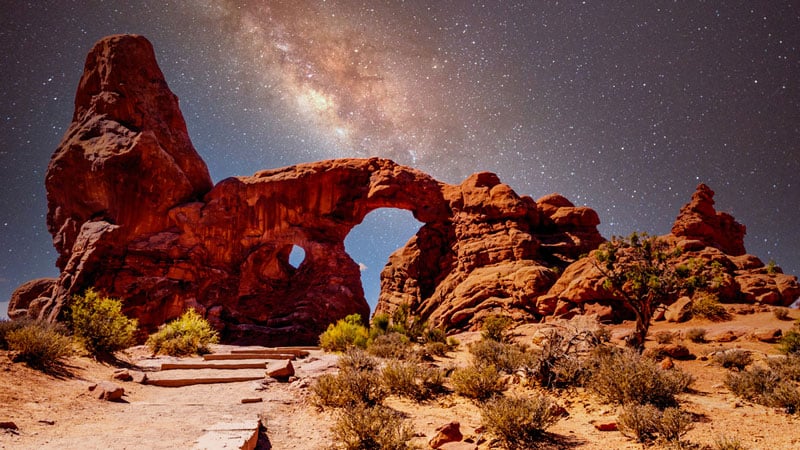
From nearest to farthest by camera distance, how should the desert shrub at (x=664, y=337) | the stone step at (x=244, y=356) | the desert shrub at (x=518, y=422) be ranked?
the desert shrub at (x=518, y=422) → the stone step at (x=244, y=356) → the desert shrub at (x=664, y=337)

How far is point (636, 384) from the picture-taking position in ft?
21.4

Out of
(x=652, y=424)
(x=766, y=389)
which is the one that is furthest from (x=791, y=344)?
(x=652, y=424)

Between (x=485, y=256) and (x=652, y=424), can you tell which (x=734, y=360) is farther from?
(x=485, y=256)

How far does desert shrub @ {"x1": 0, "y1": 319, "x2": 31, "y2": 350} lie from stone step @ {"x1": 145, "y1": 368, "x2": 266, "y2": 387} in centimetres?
261

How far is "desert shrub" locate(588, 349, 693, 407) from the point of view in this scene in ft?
21.1

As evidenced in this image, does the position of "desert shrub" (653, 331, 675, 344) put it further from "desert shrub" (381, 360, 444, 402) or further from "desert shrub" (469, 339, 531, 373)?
"desert shrub" (381, 360, 444, 402)

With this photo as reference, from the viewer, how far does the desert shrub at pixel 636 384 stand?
645 cm

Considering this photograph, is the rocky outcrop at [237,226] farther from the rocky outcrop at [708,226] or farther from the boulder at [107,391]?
the boulder at [107,391]

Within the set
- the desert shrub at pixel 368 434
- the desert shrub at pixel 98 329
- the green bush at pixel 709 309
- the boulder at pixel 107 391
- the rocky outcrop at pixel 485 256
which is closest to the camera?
the desert shrub at pixel 368 434

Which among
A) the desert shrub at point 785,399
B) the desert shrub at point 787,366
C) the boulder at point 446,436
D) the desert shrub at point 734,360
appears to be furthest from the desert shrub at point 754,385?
the boulder at point 446,436

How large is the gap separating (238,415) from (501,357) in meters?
6.13

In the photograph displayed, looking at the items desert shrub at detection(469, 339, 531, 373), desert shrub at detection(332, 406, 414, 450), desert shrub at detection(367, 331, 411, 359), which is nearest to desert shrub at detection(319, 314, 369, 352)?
desert shrub at detection(367, 331, 411, 359)

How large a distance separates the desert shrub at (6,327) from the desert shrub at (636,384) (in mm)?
11634

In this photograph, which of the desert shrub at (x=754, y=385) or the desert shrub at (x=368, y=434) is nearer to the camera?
the desert shrub at (x=368, y=434)
